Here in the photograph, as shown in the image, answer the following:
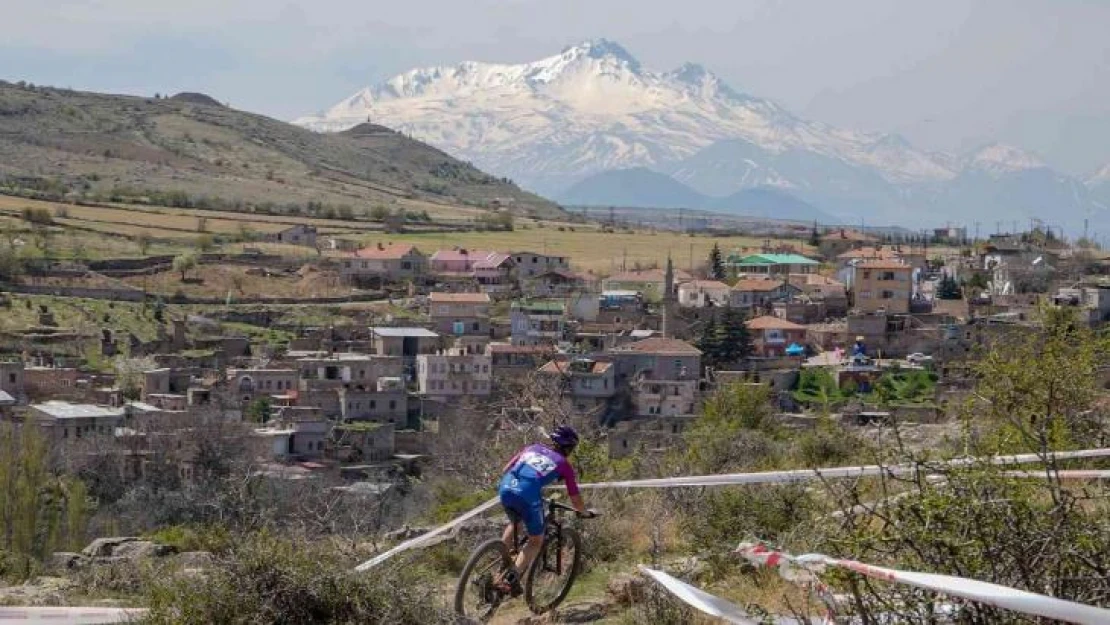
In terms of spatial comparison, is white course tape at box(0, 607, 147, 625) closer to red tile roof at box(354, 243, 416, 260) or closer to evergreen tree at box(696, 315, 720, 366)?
evergreen tree at box(696, 315, 720, 366)

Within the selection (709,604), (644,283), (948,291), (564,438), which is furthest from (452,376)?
(709,604)

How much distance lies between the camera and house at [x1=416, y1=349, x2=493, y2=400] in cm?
4706

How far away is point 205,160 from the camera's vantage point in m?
125

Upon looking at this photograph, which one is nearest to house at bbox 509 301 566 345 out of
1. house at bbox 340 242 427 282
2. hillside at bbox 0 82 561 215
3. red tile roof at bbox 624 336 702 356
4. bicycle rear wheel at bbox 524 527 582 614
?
red tile roof at bbox 624 336 702 356

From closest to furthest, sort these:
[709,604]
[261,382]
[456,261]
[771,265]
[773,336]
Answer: [709,604] < [261,382] < [773,336] < [771,265] < [456,261]

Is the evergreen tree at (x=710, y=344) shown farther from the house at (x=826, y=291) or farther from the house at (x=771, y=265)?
the house at (x=771, y=265)

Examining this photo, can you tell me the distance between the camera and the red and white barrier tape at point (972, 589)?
4.21 metres

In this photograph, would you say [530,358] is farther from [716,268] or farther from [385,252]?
[716,268]

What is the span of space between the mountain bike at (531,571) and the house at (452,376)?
128ft

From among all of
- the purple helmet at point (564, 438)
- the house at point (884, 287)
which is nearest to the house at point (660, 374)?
the house at point (884, 287)

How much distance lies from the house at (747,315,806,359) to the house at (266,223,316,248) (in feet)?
106

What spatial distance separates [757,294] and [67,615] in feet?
178

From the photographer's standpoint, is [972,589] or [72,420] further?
[72,420]

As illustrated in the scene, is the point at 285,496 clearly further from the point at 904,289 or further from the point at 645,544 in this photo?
the point at 904,289
